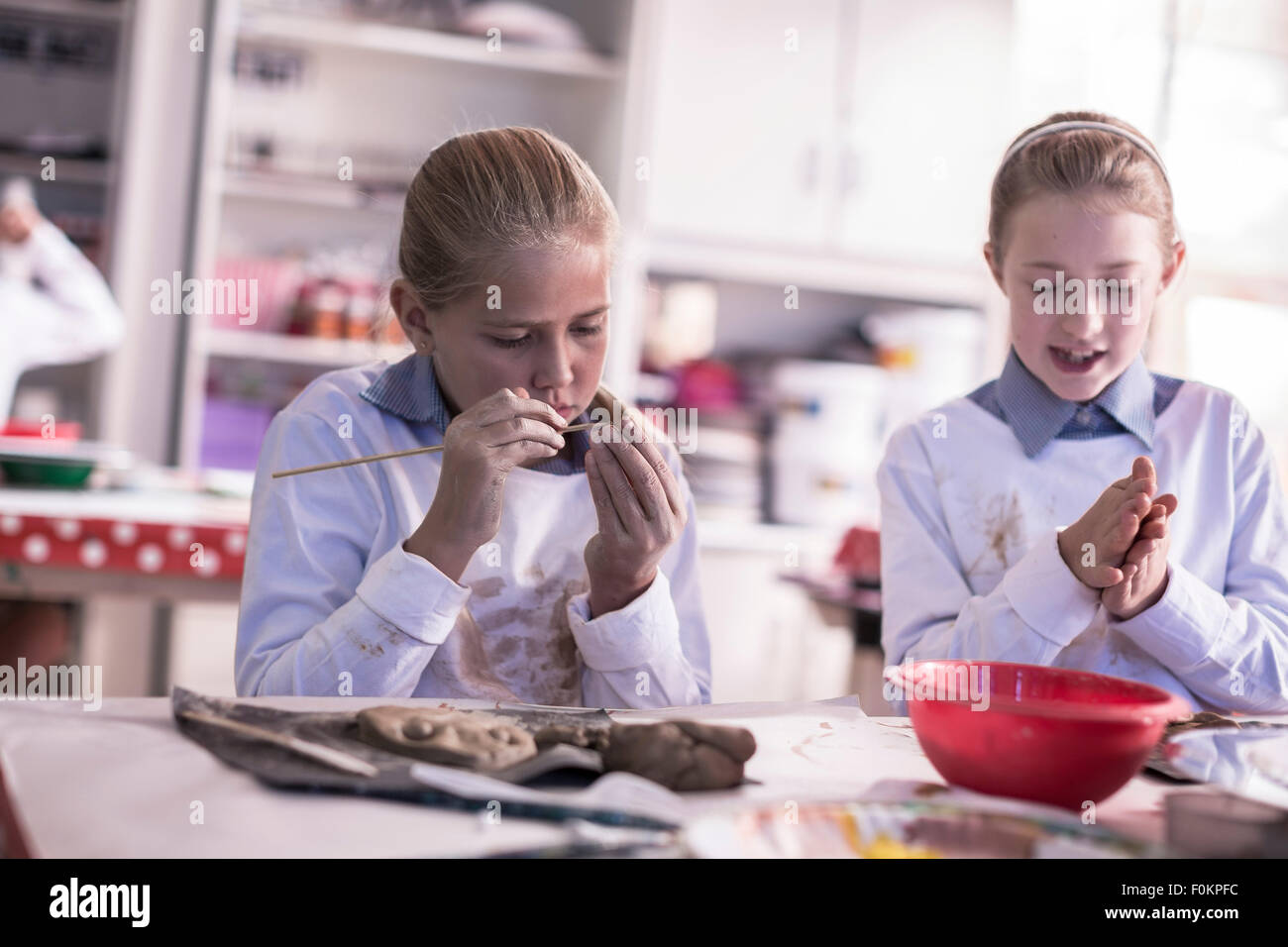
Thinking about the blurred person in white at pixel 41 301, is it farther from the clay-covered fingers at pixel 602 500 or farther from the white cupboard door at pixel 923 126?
the clay-covered fingers at pixel 602 500

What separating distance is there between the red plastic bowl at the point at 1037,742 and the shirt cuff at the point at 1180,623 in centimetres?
35

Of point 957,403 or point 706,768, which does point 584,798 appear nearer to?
point 706,768

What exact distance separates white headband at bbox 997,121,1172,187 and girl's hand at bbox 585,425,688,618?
0.58 m

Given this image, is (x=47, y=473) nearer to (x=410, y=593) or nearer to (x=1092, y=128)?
(x=410, y=593)

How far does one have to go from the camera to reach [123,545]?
2029mm

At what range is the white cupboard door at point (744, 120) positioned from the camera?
345 centimetres

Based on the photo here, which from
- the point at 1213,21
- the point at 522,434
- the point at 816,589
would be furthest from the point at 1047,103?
the point at 522,434

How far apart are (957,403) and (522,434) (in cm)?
59

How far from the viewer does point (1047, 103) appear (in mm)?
3723

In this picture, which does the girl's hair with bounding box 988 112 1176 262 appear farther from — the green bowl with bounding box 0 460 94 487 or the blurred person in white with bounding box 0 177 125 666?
the blurred person in white with bounding box 0 177 125 666

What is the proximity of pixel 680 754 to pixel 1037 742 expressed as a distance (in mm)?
197

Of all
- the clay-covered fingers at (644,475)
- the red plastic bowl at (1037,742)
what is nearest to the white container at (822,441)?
the clay-covered fingers at (644,475)

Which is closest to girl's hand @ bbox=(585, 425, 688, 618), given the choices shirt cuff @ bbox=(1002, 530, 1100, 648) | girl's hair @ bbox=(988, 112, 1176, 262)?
shirt cuff @ bbox=(1002, 530, 1100, 648)

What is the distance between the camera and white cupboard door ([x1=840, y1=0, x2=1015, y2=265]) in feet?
11.8
